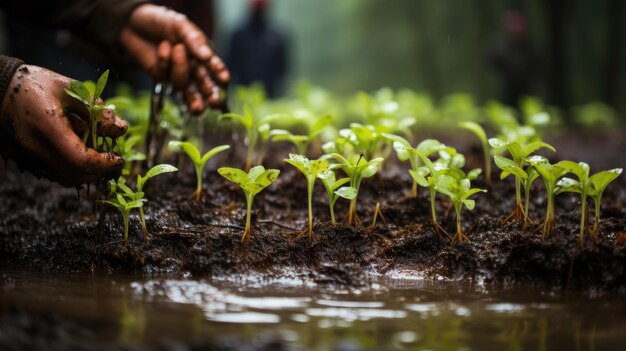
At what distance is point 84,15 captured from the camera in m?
3.69

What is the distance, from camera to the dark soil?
2391 millimetres

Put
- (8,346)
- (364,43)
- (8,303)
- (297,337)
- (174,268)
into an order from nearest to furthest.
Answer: (8,346) → (297,337) → (8,303) → (174,268) → (364,43)

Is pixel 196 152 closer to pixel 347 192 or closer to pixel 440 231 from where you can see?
pixel 347 192

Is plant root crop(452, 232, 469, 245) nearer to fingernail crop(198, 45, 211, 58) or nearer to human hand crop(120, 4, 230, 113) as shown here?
human hand crop(120, 4, 230, 113)

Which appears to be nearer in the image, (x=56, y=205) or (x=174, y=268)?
(x=174, y=268)

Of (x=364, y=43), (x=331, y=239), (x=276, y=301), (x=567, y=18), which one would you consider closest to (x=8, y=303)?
(x=276, y=301)

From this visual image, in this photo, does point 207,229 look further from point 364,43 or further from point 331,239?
point 364,43

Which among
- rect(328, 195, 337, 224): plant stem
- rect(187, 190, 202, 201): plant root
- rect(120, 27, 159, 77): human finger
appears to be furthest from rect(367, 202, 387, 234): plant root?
rect(120, 27, 159, 77): human finger

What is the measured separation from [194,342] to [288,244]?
41.2 inches

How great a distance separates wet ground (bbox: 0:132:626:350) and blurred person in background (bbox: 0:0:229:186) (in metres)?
0.38

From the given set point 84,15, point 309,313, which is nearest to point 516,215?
point 309,313

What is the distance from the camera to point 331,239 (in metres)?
2.65

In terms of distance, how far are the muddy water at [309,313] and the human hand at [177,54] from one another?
1.35 metres

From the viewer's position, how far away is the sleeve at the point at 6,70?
2359 mm
